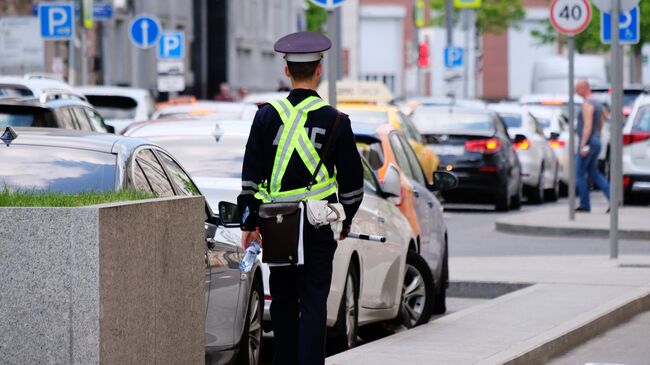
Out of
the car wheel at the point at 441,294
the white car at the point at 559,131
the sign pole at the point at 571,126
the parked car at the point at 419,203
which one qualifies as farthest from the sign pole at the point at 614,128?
the white car at the point at 559,131

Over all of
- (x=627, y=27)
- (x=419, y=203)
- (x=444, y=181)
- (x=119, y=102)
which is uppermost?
(x=627, y=27)

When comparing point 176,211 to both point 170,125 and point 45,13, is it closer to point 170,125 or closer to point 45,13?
point 170,125

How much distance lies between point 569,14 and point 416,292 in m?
10.2

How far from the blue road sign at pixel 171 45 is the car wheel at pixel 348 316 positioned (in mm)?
26444

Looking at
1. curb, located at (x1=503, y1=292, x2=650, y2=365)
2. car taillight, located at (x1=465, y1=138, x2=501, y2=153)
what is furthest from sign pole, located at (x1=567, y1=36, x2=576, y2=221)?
curb, located at (x1=503, y1=292, x2=650, y2=365)

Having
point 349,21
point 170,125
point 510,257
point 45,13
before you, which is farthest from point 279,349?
point 349,21

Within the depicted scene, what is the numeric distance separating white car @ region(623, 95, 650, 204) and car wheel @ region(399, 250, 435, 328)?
15014 millimetres

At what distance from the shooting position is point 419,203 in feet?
48.1

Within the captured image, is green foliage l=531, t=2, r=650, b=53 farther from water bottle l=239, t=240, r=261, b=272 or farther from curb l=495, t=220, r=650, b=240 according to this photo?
water bottle l=239, t=240, r=261, b=272

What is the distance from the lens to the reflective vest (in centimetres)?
834

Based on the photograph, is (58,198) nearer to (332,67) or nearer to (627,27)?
(332,67)

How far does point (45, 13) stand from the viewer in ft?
114

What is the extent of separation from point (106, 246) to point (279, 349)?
1.90 m

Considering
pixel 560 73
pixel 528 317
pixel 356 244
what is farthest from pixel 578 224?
pixel 560 73
